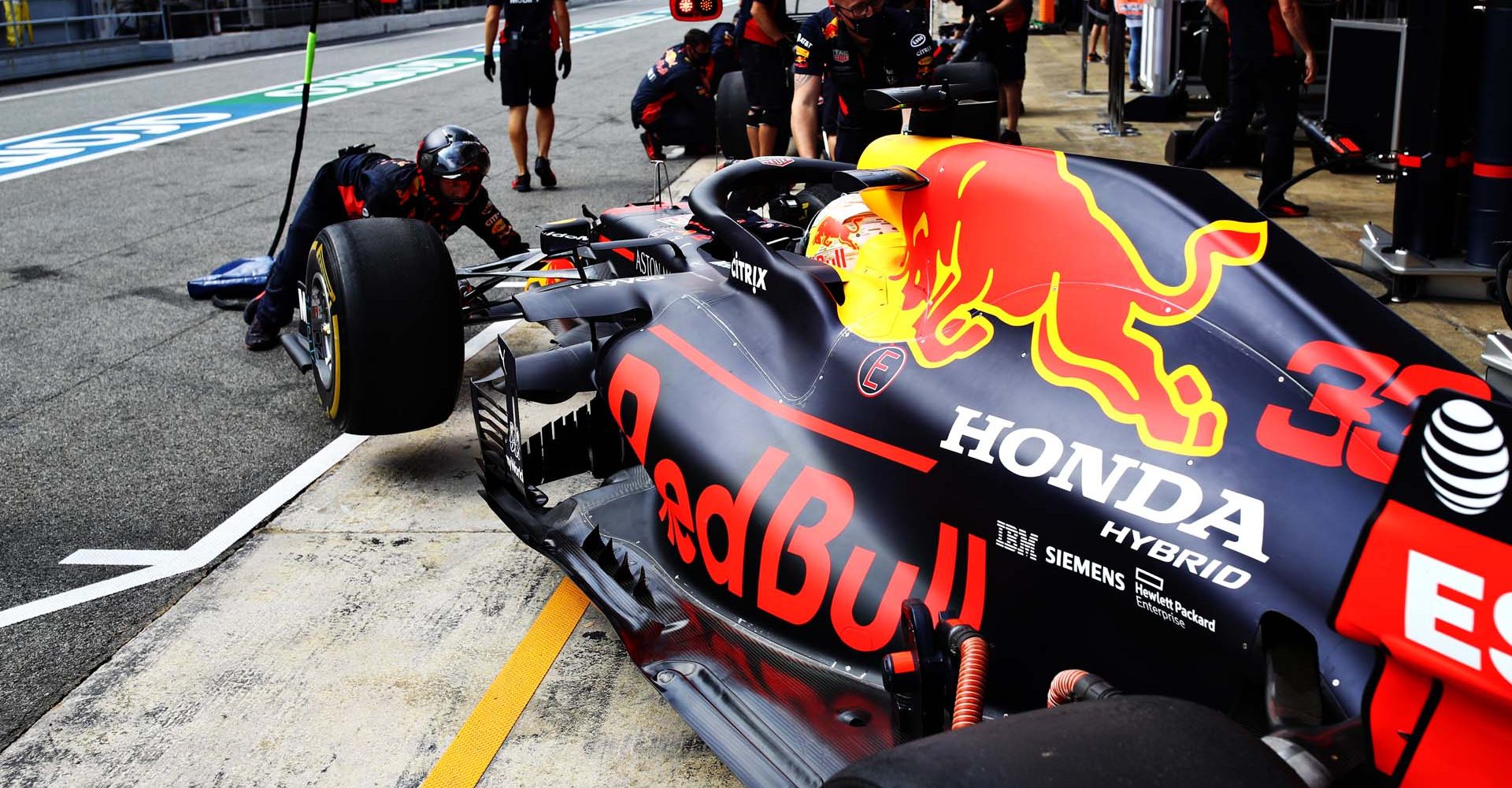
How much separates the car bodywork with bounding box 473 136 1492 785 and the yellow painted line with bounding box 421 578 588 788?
22 centimetres

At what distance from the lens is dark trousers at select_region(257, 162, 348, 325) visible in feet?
19.0

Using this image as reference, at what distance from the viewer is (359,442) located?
523 centimetres

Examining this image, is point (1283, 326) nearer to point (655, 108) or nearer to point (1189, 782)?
point (1189, 782)

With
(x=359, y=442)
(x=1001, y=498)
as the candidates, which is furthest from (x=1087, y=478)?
(x=359, y=442)

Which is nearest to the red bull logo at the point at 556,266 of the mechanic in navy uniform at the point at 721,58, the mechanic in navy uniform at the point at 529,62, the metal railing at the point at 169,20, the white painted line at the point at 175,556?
the white painted line at the point at 175,556

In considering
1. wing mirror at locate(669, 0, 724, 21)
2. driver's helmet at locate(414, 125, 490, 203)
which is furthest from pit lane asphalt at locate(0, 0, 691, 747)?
wing mirror at locate(669, 0, 724, 21)

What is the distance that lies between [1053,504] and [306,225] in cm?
432

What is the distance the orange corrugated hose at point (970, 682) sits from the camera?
7.23ft

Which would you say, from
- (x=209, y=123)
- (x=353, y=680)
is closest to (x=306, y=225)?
(x=353, y=680)

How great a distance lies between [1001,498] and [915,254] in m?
0.82

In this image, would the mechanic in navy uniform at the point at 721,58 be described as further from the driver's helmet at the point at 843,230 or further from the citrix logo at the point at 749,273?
the citrix logo at the point at 749,273

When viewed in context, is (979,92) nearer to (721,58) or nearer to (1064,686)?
(1064,686)

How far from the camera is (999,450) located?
8.27ft

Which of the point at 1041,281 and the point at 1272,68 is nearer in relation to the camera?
the point at 1041,281
